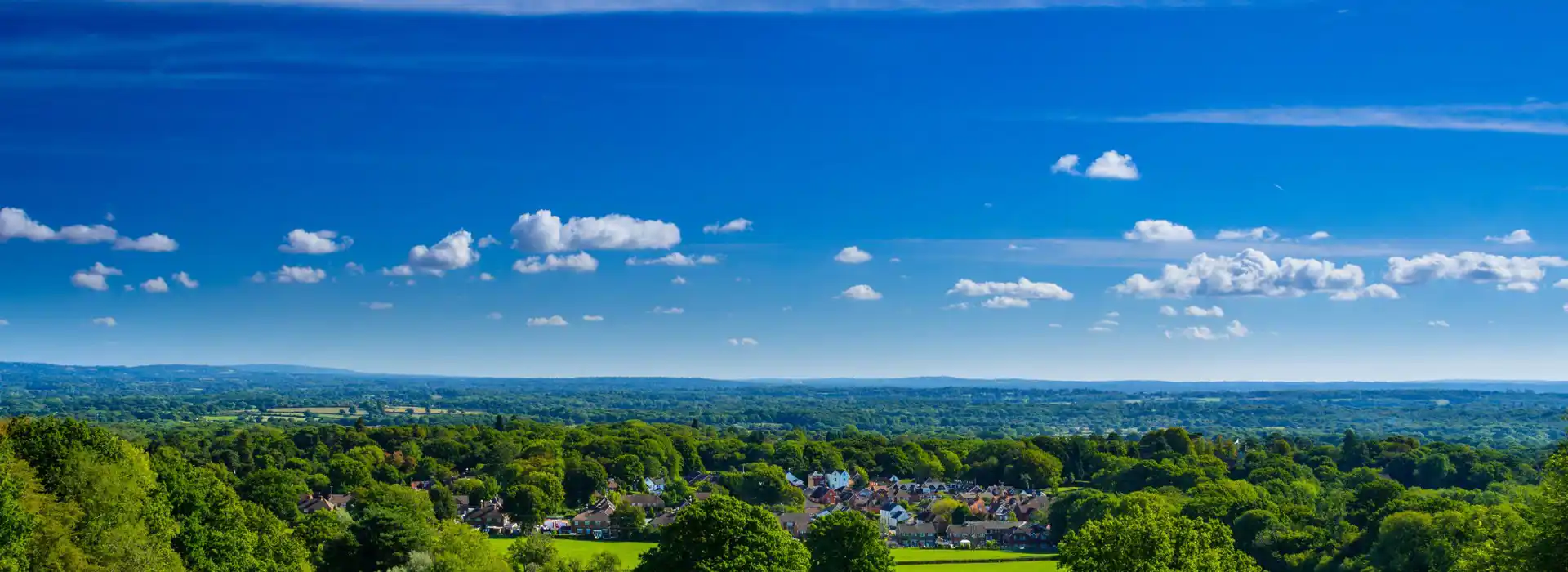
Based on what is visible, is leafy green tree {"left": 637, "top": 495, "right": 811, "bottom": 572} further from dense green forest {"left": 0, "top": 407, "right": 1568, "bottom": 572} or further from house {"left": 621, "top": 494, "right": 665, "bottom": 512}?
house {"left": 621, "top": 494, "right": 665, "bottom": 512}

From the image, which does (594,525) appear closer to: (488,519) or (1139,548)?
(488,519)

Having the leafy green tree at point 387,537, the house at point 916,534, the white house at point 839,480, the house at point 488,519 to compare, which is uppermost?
the leafy green tree at point 387,537

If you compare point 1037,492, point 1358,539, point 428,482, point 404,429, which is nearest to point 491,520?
point 428,482

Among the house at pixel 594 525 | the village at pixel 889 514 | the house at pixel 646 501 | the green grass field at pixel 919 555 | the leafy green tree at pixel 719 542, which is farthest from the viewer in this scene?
the house at pixel 646 501

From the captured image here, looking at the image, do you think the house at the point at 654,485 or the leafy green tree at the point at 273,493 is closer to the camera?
the leafy green tree at the point at 273,493

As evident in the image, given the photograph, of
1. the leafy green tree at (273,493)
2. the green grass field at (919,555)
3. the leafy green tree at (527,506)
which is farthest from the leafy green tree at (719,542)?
the leafy green tree at (527,506)

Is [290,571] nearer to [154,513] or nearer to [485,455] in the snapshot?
[154,513]

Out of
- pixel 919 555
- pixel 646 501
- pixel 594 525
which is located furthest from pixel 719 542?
pixel 646 501

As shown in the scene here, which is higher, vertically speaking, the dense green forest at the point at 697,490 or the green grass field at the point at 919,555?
the dense green forest at the point at 697,490

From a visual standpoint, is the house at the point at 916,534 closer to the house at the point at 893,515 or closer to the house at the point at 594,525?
the house at the point at 893,515
